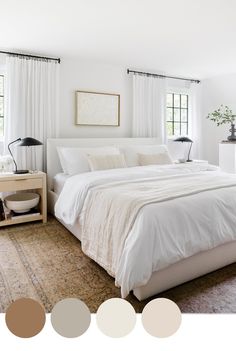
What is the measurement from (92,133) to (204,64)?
2.21 m

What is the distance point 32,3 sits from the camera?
2373mm

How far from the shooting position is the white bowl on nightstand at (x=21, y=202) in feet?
11.0

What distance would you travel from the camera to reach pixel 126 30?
301 centimetres

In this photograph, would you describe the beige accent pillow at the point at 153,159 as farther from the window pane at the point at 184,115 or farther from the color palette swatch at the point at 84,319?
the color palette swatch at the point at 84,319

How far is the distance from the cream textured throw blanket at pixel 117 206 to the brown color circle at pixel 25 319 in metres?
1.16

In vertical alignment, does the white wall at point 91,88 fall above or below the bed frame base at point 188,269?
above

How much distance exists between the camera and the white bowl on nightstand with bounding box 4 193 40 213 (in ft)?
11.0

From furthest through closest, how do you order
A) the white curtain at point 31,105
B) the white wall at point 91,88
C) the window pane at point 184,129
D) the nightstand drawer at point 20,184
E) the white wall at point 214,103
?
the window pane at point 184,129 < the white wall at point 214,103 < the white wall at point 91,88 < the white curtain at point 31,105 < the nightstand drawer at point 20,184

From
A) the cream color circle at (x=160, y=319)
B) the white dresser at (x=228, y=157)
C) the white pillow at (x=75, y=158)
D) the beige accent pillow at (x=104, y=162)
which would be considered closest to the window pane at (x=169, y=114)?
the white dresser at (x=228, y=157)

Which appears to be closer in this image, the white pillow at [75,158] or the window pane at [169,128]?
the white pillow at [75,158]

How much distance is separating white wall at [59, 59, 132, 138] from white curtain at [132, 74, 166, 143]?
0.12 m

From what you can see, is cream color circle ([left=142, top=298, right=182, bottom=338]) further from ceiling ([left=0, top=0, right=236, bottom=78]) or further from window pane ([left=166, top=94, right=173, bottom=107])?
window pane ([left=166, top=94, right=173, bottom=107])

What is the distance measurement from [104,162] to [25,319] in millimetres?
2802

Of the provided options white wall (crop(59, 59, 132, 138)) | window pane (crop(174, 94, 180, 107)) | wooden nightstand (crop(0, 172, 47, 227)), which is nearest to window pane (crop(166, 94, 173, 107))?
window pane (crop(174, 94, 180, 107))
